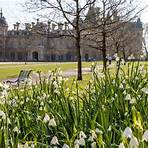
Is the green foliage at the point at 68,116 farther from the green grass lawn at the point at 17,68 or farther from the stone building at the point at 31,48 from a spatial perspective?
the stone building at the point at 31,48

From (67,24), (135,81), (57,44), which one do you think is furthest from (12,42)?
(135,81)

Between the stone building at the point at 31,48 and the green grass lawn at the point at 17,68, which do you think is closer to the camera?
the green grass lawn at the point at 17,68

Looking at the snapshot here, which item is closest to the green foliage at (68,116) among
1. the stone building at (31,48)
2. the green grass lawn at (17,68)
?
the green grass lawn at (17,68)

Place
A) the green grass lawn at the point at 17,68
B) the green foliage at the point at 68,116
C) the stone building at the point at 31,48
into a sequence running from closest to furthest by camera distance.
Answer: the green foliage at the point at 68,116 < the green grass lawn at the point at 17,68 < the stone building at the point at 31,48

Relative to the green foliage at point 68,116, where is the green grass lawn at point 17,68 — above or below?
below

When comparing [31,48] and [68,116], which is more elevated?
[31,48]

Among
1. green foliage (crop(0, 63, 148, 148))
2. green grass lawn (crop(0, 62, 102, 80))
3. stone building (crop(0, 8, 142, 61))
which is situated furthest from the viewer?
stone building (crop(0, 8, 142, 61))

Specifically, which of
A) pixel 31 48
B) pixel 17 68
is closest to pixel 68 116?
pixel 17 68

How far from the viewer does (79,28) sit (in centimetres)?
2750

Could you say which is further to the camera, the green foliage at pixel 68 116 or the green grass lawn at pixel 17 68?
the green grass lawn at pixel 17 68

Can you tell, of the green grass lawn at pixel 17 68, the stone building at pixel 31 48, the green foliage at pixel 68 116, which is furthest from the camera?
the stone building at pixel 31 48

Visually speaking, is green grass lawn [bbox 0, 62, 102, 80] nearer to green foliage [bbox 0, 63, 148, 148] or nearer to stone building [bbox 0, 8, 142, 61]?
green foliage [bbox 0, 63, 148, 148]

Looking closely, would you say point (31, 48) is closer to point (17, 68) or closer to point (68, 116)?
point (17, 68)

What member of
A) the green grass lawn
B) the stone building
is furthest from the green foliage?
the stone building
